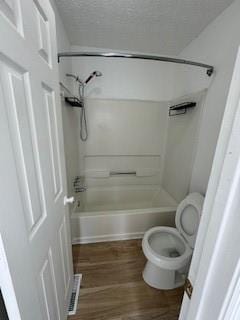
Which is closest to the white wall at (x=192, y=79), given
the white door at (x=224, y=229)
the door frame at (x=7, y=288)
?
the white door at (x=224, y=229)

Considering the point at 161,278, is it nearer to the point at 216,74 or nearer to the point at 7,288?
the point at 7,288

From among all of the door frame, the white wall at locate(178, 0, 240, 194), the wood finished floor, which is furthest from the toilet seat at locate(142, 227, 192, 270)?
the door frame

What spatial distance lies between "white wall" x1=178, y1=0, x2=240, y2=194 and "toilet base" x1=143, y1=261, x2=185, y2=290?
0.86 meters

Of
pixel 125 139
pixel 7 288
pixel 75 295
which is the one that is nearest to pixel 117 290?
pixel 75 295

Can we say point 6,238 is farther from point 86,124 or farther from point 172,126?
point 172,126

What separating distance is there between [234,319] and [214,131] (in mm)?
1411

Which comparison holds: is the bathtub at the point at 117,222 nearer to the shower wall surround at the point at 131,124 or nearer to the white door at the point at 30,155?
the shower wall surround at the point at 131,124

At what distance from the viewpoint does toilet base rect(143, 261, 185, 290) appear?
1405 mm

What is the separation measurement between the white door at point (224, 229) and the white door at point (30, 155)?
0.57 meters

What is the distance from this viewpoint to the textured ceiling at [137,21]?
1.31 meters

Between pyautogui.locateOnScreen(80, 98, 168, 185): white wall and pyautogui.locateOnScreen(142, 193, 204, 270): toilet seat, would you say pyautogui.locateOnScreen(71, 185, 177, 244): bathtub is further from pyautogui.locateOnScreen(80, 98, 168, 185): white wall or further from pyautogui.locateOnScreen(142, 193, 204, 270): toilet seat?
pyautogui.locateOnScreen(80, 98, 168, 185): white wall

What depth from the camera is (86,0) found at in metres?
1.27

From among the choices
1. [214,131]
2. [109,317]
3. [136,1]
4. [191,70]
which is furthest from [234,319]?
[191,70]

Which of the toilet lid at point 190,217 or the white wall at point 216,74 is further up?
the white wall at point 216,74
